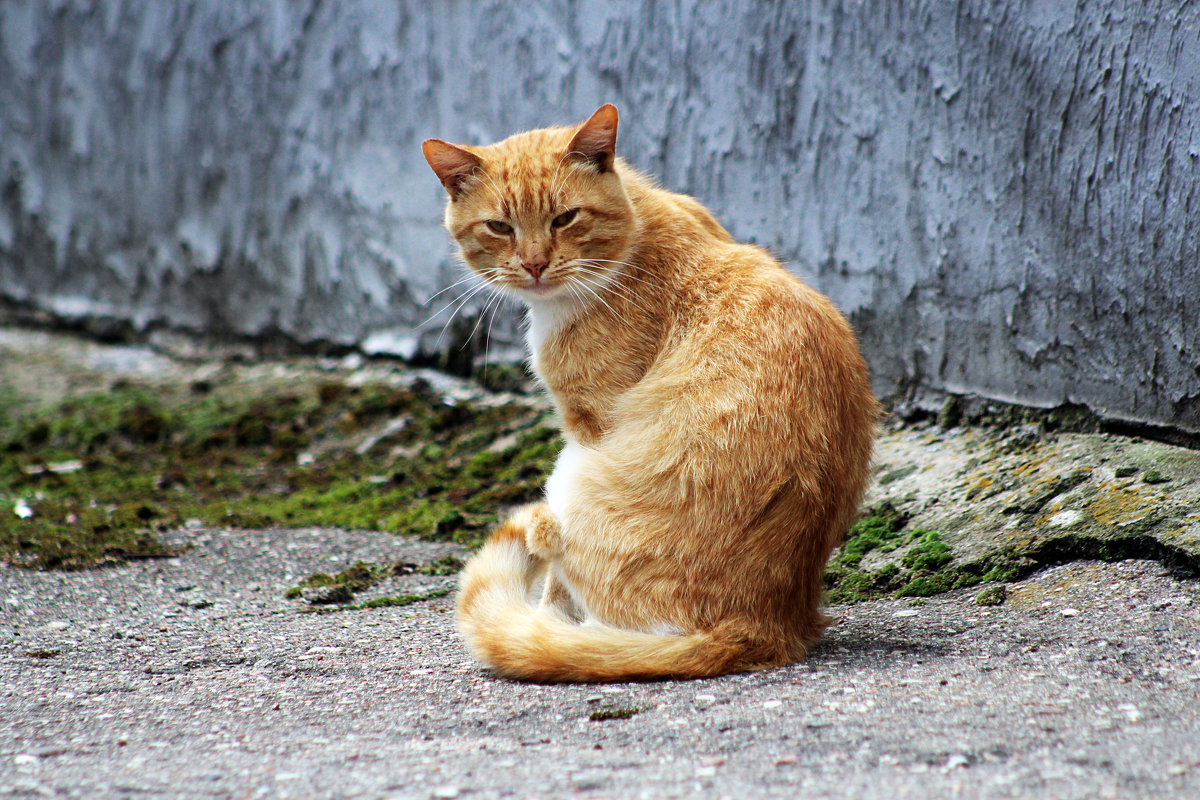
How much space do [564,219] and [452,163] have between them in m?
0.40

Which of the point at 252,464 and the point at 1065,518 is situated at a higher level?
the point at 1065,518

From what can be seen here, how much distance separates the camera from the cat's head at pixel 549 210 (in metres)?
2.91

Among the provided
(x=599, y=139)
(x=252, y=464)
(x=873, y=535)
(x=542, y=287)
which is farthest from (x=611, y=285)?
(x=252, y=464)

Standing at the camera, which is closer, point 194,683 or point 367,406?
point 194,683

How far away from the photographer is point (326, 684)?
2.47 metres

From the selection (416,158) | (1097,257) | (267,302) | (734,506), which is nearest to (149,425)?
(267,302)

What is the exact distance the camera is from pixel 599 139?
Answer: 9.66 feet

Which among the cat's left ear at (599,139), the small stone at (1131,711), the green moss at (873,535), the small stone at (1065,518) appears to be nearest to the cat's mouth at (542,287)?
the cat's left ear at (599,139)

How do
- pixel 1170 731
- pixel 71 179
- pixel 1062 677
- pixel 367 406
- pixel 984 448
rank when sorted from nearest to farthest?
1. pixel 1170 731
2. pixel 1062 677
3. pixel 984 448
4. pixel 367 406
5. pixel 71 179

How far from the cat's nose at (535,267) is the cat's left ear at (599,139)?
0.35 m

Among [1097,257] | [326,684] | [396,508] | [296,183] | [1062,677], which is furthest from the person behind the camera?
[296,183]

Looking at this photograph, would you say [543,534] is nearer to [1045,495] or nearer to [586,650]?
[586,650]

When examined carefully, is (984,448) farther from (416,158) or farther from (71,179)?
(71,179)

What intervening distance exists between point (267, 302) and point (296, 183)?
0.76 metres
